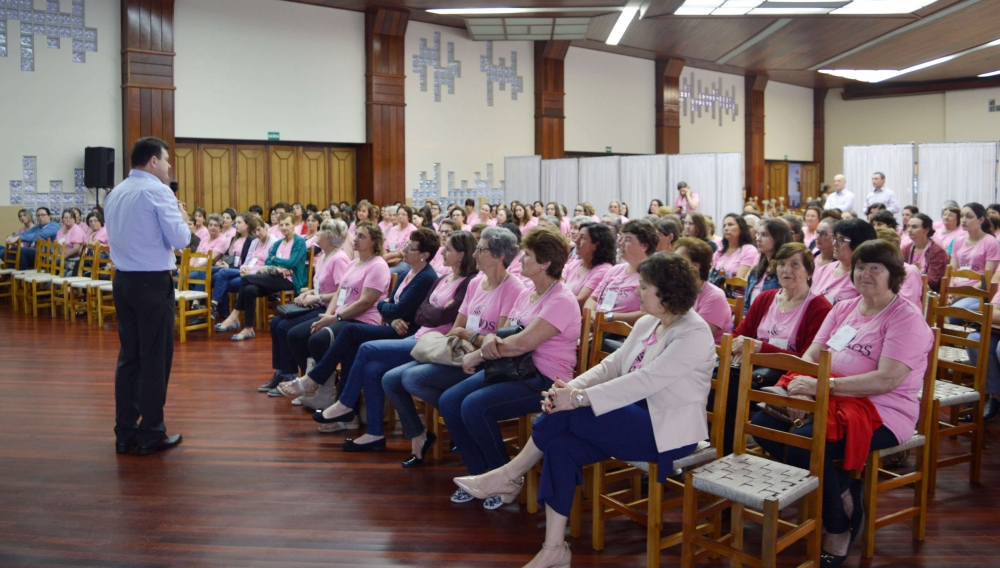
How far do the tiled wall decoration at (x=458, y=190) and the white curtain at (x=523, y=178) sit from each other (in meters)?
0.52

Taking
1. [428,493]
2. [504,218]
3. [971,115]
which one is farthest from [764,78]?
[428,493]

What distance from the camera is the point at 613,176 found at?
1311cm

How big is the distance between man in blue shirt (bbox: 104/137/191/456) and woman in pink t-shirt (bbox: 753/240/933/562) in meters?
2.96

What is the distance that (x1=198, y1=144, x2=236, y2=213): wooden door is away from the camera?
484 inches

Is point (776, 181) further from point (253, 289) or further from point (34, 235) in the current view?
point (34, 235)

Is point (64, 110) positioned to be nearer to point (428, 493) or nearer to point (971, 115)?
point (428, 493)

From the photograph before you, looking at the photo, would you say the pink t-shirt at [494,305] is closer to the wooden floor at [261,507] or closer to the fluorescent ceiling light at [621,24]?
the wooden floor at [261,507]

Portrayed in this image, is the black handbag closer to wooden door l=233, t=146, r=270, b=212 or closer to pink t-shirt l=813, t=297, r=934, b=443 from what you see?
pink t-shirt l=813, t=297, r=934, b=443

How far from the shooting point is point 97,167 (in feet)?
35.6

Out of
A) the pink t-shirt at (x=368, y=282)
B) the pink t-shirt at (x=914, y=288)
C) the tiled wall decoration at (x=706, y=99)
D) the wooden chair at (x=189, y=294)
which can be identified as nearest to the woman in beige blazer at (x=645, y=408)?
the pink t-shirt at (x=914, y=288)

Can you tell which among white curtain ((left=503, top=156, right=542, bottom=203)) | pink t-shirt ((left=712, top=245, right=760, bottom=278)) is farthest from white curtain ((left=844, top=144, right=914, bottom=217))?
pink t-shirt ((left=712, top=245, right=760, bottom=278))

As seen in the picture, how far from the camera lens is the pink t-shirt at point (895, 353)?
2.87 meters

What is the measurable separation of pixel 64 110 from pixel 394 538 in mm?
10076

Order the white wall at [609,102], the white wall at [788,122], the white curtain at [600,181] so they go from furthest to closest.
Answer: the white wall at [788,122] → the white wall at [609,102] → the white curtain at [600,181]
